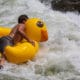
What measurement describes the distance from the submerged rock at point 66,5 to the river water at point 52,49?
197 millimetres

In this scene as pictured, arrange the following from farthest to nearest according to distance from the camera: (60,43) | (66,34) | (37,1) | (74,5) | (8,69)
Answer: (37,1) → (74,5) → (66,34) → (60,43) → (8,69)

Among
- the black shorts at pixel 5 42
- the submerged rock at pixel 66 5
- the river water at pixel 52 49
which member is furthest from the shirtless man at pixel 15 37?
the submerged rock at pixel 66 5

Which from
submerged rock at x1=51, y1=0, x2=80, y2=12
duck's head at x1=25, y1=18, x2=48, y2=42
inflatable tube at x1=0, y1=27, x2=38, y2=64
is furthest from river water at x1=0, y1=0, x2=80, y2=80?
duck's head at x1=25, y1=18, x2=48, y2=42

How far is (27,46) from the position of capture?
5.82m

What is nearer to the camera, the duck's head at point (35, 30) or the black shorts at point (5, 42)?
the black shorts at point (5, 42)

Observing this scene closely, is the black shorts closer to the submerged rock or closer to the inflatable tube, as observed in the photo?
the inflatable tube

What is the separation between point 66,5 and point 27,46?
3381mm

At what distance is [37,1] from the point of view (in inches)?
387

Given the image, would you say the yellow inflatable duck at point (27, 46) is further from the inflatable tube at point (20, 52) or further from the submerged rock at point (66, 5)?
the submerged rock at point (66, 5)

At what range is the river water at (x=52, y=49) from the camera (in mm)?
5445

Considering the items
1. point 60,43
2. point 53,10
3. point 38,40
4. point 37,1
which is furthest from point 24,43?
point 37,1

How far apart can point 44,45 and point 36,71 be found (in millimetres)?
1044

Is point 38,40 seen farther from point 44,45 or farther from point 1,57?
Result: point 1,57

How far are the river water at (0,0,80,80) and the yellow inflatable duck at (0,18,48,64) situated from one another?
0.11 meters
